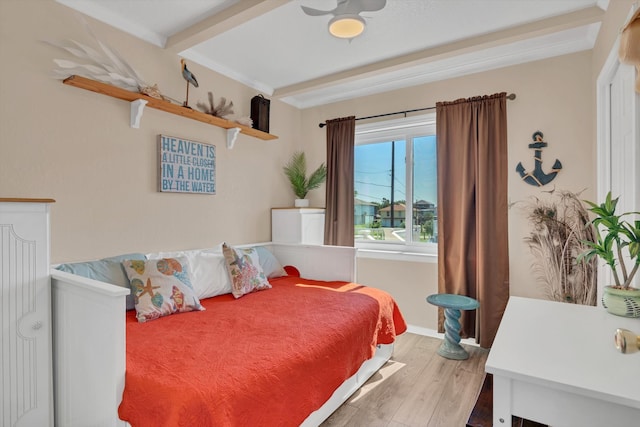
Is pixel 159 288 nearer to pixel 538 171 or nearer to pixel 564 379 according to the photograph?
pixel 564 379

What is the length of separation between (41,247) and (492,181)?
313cm

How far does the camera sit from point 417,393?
224cm

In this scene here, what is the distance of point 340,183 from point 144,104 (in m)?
2.02

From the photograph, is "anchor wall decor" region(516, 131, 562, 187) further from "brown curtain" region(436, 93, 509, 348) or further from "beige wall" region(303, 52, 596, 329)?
"brown curtain" region(436, 93, 509, 348)

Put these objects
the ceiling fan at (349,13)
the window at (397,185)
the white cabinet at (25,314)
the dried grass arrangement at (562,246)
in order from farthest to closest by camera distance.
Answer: the window at (397,185) → the dried grass arrangement at (562,246) → the ceiling fan at (349,13) → the white cabinet at (25,314)

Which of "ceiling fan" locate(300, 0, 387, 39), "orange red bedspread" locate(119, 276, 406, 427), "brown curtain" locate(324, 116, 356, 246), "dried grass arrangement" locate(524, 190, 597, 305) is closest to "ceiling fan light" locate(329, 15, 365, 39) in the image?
"ceiling fan" locate(300, 0, 387, 39)

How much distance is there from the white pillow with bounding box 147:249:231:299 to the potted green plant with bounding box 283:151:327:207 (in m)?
1.36

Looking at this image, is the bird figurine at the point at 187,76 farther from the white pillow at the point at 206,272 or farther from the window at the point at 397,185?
the window at the point at 397,185

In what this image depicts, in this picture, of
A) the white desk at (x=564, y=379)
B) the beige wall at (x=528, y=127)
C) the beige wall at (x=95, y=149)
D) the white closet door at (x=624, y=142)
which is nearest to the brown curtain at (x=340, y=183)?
the beige wall at (x=528, y=127)

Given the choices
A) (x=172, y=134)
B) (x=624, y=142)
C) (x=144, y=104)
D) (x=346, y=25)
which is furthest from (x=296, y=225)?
(x=624, y=142)

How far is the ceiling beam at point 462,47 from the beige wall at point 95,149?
92 cm

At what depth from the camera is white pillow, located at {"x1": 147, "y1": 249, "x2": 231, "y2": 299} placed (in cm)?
250

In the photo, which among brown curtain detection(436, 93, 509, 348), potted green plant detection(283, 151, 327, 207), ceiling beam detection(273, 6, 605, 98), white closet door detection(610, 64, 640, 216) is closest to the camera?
white closet door detection(610, 64, 640, 216)

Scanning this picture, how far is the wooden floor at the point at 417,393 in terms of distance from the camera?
1.95 metres
